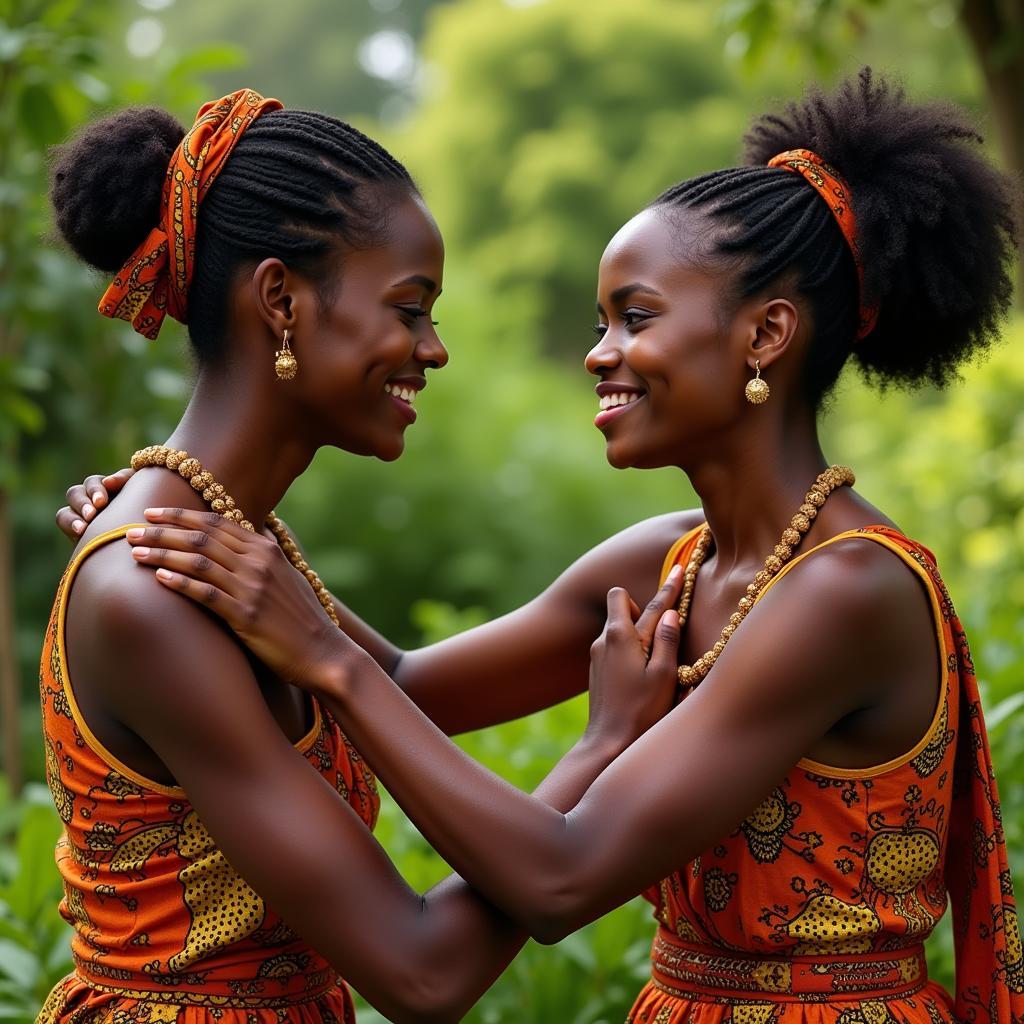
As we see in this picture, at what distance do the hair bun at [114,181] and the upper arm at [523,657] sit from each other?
43.1 inches

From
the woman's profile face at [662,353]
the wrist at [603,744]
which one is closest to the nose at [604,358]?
the woman's profile face at [662,353]

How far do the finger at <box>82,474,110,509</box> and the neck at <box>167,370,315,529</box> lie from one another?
6.7 inches

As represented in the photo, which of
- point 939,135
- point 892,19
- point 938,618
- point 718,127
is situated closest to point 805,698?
point 938,618

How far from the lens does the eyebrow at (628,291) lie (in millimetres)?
2566

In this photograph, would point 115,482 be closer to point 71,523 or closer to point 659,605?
point 71,523

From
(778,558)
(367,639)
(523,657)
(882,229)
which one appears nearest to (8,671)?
(367,639)

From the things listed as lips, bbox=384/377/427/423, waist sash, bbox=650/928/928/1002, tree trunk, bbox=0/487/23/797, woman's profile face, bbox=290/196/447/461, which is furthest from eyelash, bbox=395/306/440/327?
tree trunk, bbox=0/487/23/797

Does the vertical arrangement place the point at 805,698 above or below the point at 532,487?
above

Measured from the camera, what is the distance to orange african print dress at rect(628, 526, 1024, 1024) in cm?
236

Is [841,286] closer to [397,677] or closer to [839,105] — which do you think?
[839,105]

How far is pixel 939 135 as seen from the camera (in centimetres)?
262

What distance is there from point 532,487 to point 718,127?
12601 mm

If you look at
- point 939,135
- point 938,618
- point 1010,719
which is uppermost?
point 939,135

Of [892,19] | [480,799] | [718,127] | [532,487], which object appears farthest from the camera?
[718,127]
